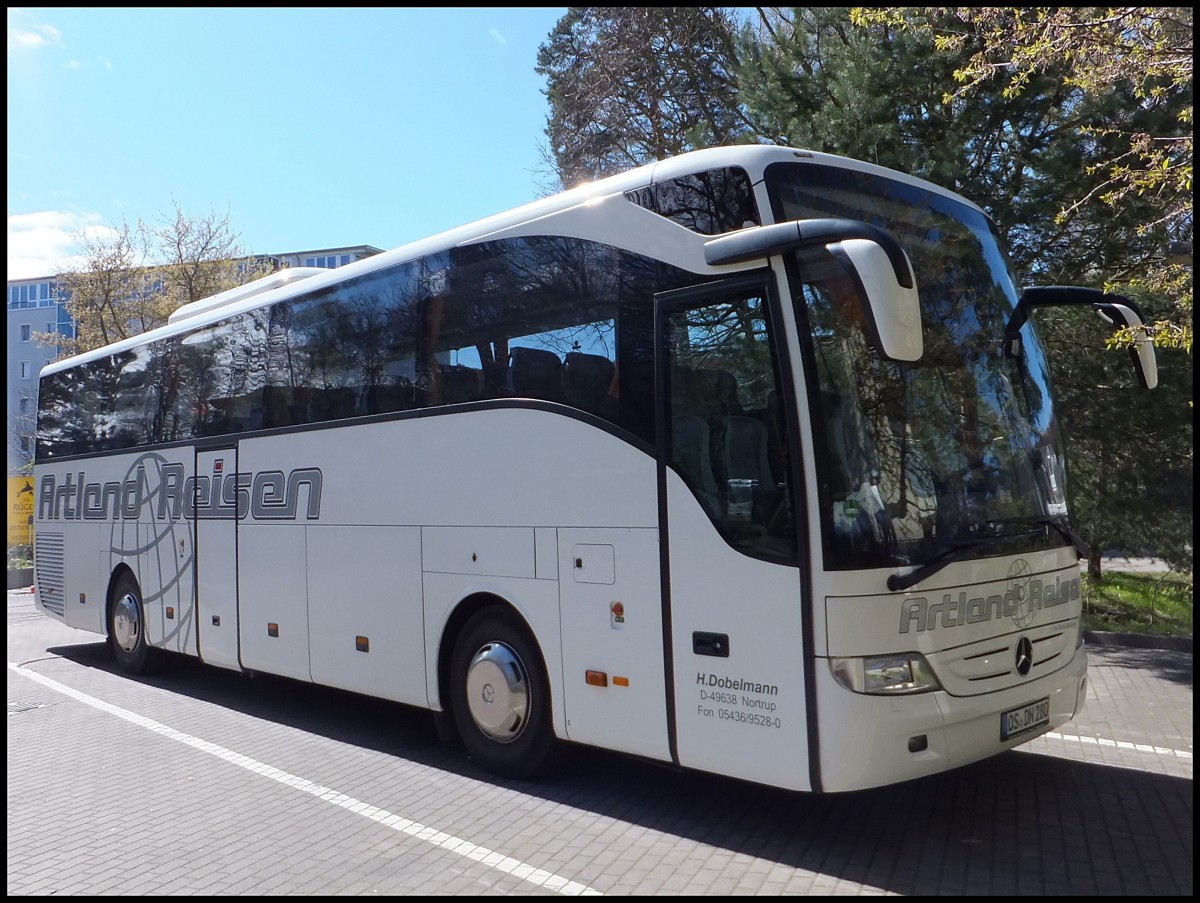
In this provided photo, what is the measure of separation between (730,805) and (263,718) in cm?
493

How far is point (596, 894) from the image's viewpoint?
15.6 ft

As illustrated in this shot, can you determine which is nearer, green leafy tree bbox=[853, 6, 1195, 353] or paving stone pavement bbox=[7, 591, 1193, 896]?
paving stone pavement bbox=[7, 591, 1193, 896]

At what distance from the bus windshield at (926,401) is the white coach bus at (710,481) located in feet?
0.05

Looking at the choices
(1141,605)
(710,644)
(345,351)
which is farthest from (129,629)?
(1141,605)

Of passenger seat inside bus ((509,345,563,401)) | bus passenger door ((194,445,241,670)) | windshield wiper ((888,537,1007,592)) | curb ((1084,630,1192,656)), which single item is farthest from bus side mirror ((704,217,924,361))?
curb ((1084,630,1192,656))

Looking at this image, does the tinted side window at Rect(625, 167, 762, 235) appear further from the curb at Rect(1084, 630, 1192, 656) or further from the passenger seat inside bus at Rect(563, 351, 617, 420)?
the curb at Rect(1084, 630, 1192, 656)

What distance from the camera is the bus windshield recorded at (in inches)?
198

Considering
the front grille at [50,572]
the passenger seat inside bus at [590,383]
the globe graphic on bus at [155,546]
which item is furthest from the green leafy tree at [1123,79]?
the front grille at [50,572]

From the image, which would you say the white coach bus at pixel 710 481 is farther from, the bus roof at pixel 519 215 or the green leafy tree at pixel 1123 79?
the green leafy tree at pixel 1123 79

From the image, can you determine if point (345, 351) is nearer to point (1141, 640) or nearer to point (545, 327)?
point (545, 327)

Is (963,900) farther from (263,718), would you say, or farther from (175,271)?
(175,271)

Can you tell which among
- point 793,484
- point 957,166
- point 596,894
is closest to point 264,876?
point 596,894

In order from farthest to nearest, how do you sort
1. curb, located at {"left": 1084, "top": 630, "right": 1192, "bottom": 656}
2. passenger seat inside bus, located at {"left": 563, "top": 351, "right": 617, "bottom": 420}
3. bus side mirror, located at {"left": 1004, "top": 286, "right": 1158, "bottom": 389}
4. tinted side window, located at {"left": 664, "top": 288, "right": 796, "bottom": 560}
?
1. curb, located at {"left": 1084, "top": 630, "right": 1192, "bottom": 656}
2. bus side mirror, located at {"left": 1004, "top": 286, "right": 1158, "bottom": 389}
3. passenger seat inside bus, located at {"left": 563, "top": 351, "right": 617, "bottom": 420}
4. tinted side window, located at {"left": 664, "top": 288, "right": 796, "bottom": 560}

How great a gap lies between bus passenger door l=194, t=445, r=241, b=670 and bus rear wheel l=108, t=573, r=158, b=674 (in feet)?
5.29
